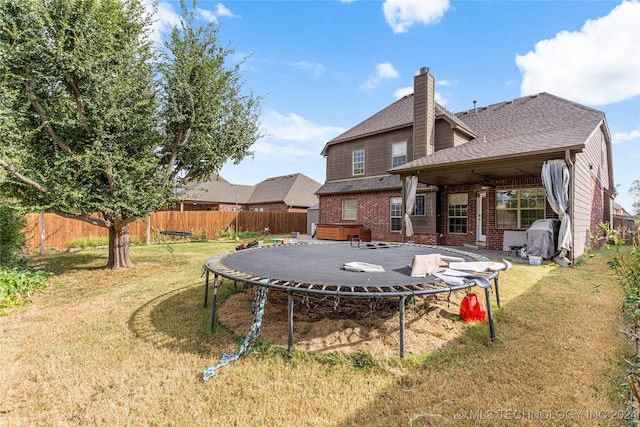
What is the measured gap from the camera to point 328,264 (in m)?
3.99

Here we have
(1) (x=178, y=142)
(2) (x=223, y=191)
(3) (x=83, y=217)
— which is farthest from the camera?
(2) (x=223, y=191)

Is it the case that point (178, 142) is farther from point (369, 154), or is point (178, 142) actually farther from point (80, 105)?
point (369, 154)

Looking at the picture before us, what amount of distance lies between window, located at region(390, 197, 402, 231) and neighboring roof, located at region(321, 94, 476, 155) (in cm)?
329

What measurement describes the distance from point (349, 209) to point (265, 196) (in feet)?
43.0

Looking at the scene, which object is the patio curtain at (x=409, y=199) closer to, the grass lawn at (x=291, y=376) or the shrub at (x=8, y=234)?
the grass lawn at (x=291, y=376)

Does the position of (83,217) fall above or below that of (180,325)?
above

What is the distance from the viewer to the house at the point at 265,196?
2383cm

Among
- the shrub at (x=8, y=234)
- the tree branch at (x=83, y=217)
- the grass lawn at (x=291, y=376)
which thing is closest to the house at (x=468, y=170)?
the grass lawn at (x=291, y=376)

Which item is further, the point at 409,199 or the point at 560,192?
the point at 409,199

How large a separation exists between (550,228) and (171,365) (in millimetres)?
9255

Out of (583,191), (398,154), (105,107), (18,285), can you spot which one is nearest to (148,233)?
(18,285)

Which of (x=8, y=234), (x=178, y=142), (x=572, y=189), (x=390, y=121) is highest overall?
(x=390, y=121)

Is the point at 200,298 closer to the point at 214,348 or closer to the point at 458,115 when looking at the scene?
the point at 214,348

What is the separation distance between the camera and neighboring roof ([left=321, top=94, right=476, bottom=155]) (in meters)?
12.4
